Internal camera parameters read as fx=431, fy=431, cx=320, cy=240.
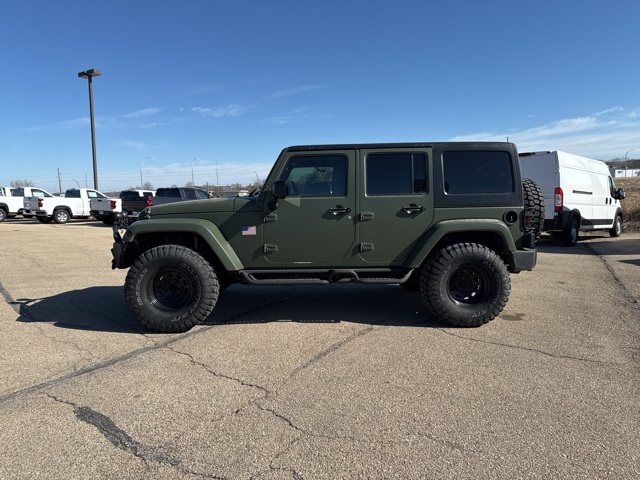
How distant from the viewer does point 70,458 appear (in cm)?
244

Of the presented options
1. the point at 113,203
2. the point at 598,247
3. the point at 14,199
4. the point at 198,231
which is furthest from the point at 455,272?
the point at 14,199

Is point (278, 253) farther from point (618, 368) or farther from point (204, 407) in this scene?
point (618, 368)

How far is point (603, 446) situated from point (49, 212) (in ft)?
79.3

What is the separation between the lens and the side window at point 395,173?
4.75 metres

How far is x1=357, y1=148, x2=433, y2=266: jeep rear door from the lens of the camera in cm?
470

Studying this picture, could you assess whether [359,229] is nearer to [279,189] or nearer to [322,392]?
[279,189]

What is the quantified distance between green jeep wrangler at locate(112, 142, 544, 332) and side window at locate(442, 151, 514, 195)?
0.04ft

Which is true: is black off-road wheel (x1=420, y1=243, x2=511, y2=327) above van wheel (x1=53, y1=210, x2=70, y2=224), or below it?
below

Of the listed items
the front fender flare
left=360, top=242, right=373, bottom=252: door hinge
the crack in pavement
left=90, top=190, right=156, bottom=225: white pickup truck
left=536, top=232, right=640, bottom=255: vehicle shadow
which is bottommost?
the crack in pavement

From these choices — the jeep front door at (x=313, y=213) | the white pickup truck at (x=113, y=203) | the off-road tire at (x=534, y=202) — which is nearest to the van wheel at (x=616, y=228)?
the off-road tire at (x=534, y=202)

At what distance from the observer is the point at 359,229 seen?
185 inches

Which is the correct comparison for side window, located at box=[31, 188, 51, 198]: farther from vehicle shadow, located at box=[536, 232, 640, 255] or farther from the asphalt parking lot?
vehicle shadow, located at box=[536, 232, 640, 255]

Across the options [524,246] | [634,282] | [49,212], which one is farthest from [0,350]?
[49,212]

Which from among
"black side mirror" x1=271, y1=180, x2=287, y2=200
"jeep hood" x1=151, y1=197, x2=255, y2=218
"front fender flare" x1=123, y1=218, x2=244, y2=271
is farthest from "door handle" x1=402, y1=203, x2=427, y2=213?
"front fender flare" x1=123, y1=218, x2=244, y2=271
